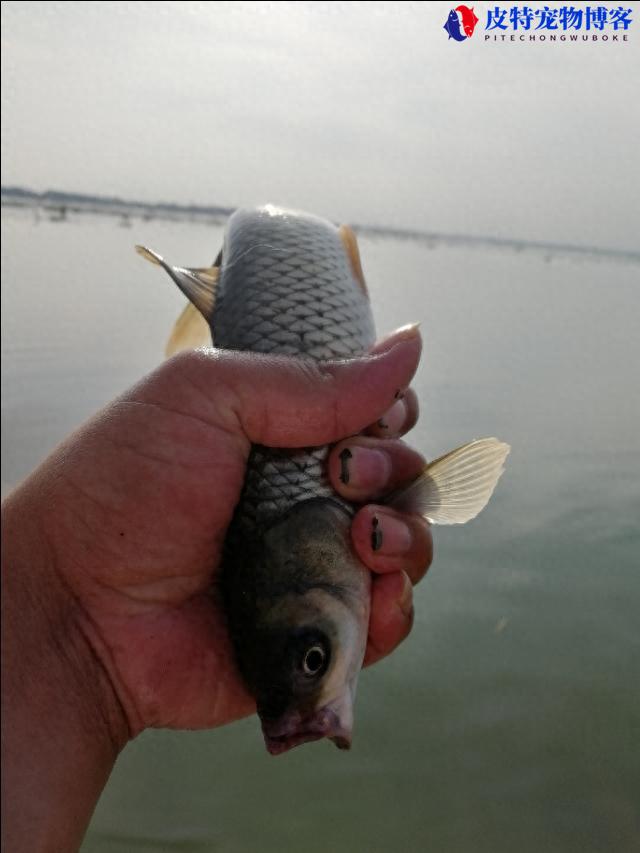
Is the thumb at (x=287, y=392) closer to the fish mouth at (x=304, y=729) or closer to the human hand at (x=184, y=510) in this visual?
the human hand at (x=184, y=510)

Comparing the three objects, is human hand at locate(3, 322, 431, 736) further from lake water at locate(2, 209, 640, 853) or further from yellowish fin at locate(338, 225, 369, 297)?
lake water at locate(2, 209, 640, 853)

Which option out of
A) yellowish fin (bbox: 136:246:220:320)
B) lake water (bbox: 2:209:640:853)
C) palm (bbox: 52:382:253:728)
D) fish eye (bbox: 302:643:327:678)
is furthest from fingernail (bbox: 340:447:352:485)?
lake water (bbox: 2:209:640:853)

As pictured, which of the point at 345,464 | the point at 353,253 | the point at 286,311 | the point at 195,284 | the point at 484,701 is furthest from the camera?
the point at 484,701

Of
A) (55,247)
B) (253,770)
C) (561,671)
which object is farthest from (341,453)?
(55,247)

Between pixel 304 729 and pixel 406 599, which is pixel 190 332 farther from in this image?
pixel 304 729

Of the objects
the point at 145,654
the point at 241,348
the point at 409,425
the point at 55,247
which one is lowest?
the point at 55,247

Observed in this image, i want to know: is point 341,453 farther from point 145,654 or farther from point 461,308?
point 461,308

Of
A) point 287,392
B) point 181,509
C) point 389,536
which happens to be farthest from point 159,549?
point 389,536
